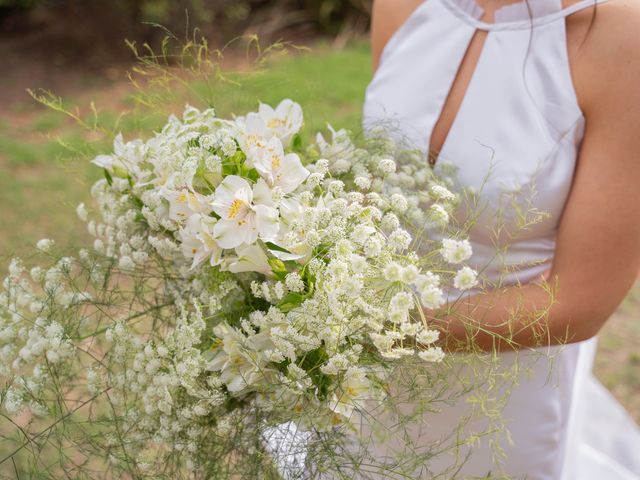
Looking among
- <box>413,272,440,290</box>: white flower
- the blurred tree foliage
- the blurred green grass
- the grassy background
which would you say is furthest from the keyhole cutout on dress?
the blurred tree foliage

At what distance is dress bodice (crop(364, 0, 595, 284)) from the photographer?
1747 millimetres

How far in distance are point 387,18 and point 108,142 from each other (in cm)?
88

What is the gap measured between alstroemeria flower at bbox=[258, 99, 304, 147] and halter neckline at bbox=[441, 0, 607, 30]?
0.69 meters

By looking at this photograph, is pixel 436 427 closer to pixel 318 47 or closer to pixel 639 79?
pixel 639 79

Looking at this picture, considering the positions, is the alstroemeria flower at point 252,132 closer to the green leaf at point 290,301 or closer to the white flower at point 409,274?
the green leaf at point 290,301

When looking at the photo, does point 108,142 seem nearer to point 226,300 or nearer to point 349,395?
point 226,300

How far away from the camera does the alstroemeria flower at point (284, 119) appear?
149cm

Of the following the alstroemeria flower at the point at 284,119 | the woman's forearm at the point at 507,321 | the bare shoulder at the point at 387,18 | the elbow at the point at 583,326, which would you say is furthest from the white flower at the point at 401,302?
the bare shoulder at the point at 387,18

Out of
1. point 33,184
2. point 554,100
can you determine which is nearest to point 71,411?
point 554,100

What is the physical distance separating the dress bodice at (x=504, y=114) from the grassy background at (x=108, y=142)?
0.23m

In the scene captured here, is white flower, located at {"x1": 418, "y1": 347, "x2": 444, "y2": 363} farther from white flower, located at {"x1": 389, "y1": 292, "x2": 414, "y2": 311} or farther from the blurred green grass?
the blurred green grass

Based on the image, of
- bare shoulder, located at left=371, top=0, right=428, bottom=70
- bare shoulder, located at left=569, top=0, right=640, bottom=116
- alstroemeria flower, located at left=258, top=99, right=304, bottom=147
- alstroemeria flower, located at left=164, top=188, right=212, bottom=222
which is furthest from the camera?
bare shoulder, located at left=371, top=0, right=428, bottom=70

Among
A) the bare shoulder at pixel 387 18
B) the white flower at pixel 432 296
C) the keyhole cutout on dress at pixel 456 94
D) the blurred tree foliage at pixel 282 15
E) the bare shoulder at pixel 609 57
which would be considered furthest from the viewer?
the blurred tree foliage at pixel 282 15

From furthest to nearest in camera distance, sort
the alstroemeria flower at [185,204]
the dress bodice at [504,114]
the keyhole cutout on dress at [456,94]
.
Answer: the keyhole cutout on dress at [456,94] < the dress bodice at [504,114] < the alstroemeria flower at [185,204]
